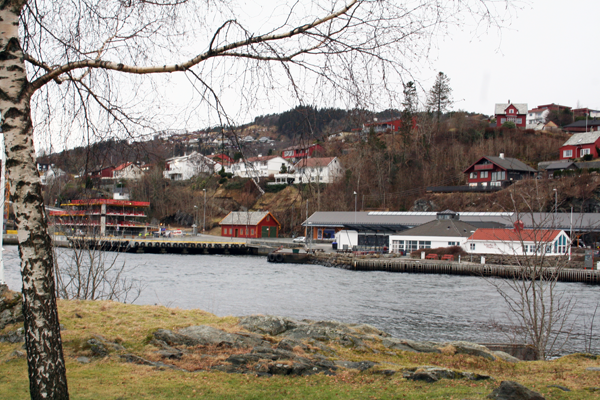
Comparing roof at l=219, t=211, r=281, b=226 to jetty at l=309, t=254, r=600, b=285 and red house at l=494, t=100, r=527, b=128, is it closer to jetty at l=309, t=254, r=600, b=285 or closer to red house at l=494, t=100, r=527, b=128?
jetty at l=309, t=254, r=600, b=285

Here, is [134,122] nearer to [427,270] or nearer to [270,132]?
[270,132]

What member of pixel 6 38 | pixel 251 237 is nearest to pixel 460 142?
pixel 251 237

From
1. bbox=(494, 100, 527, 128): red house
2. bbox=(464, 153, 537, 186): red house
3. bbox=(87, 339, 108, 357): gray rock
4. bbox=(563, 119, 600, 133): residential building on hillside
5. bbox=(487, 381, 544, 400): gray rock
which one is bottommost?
bbox=(87, 339, 108, 357): gray rock

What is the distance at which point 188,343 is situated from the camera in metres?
8.47

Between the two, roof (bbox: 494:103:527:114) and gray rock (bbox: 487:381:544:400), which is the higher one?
roof (bbox: 494:103:527:114)

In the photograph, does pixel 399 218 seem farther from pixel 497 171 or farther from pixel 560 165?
pixel 560 165

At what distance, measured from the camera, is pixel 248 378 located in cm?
670

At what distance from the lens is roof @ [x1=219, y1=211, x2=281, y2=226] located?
243 ft

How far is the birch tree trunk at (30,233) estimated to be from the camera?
4.28 meters

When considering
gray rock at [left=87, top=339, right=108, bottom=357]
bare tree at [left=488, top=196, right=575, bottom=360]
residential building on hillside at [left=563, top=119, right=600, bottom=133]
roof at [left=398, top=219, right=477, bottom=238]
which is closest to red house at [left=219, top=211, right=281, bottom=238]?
roof at [left=398, top=219, right=477, bottom=238]

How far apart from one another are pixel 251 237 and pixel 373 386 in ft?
224

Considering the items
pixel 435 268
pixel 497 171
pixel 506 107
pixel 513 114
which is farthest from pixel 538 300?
pixel 506 107

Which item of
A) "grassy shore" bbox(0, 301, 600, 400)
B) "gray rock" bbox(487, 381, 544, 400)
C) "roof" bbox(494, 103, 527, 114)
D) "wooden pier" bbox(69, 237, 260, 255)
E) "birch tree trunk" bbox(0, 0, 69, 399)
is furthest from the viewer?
"roof" bbox(494, 103, 527, 114)

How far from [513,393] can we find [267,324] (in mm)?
5479
